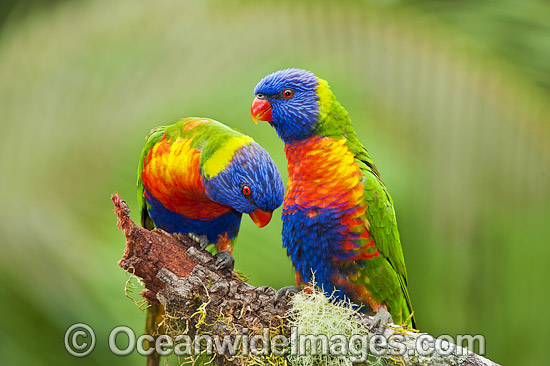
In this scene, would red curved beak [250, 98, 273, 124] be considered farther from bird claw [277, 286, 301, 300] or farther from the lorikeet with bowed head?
bird claw [277, 286, 301, 300]

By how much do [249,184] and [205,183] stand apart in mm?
234

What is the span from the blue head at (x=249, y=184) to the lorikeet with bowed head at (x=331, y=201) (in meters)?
0.09

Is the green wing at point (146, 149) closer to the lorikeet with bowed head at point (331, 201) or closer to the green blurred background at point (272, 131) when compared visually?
the green blurred background at point (272, 131)

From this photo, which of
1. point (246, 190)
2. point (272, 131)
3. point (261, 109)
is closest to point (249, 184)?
point (246, 190)

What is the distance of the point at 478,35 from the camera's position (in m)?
2.44

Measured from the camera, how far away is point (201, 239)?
2383 mm

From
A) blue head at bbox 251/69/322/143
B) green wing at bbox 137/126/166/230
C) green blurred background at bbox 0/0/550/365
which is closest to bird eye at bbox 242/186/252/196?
blue head at bbox 251/69/322/143

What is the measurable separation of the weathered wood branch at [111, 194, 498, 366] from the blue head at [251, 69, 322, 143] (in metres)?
0.68

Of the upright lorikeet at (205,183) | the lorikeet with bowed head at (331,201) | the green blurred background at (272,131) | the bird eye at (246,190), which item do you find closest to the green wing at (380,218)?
the lorikeet with bowed head at (331,201)

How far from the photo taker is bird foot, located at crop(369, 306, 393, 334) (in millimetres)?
1719

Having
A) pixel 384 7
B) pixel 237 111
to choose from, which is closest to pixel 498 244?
pixel 384 7

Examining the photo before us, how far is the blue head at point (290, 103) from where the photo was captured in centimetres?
192

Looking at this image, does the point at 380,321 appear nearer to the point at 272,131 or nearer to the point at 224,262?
the point at 224,262

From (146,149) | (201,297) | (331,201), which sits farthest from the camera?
(146,149)
